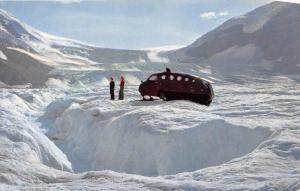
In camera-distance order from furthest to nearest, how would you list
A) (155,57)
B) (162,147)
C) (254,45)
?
(155,57) < (254,45) < (162,147)

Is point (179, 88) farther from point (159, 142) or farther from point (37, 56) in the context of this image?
A: point (37, 56)

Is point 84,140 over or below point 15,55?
below

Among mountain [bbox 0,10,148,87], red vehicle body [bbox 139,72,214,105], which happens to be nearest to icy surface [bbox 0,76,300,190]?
red vehicle body [bbox 139,72,214,105]

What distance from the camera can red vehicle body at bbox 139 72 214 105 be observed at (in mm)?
26109

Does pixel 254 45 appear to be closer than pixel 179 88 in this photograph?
No

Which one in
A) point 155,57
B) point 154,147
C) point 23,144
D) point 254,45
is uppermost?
point 254,45

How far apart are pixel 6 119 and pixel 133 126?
6.02 meters

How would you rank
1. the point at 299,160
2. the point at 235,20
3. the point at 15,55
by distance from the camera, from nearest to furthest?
the point at 299,160 → the point at 15,55 → the point at 235,20

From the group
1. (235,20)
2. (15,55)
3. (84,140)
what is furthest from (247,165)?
(235,20)

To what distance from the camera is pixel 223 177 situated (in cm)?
Answer: 976

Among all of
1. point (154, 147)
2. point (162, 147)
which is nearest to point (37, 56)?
point (154, 147)

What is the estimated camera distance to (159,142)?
655 inches

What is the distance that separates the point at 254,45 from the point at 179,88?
418 feet

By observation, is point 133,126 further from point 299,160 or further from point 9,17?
point 9,17
